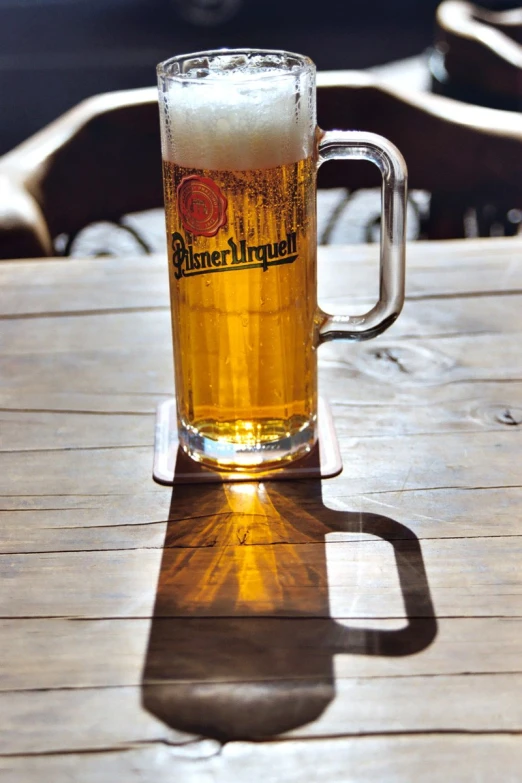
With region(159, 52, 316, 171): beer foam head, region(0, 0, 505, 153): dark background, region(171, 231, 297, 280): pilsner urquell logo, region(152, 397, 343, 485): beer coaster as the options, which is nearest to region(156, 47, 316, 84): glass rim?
region(159, 52, 316, 171): beer foam head

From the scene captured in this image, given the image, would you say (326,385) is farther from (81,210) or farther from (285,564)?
(81,210)

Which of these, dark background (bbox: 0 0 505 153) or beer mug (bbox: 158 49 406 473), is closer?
beer mug (bbox: 158 49 406 473)

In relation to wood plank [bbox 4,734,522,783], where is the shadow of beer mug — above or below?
below

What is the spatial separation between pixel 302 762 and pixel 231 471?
33 centimetres

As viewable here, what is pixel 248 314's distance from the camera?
2.40ft

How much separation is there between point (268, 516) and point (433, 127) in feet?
3.95

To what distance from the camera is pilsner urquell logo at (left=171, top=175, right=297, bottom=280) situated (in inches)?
27.4

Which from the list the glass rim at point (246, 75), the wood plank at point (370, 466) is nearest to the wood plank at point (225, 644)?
the wood plank at point (370, 466)

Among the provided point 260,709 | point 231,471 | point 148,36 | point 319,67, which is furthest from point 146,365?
point 148,36

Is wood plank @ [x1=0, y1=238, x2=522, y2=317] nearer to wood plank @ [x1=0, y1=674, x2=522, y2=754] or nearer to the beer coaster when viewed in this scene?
the beer coaster

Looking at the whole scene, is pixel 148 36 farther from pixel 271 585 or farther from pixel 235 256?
pixel 271 585

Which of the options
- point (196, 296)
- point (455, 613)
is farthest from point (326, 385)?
point (455, 613)

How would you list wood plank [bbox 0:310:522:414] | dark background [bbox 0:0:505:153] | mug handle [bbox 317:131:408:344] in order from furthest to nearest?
dark background [bbox 0:0:505:153]
wood plank [bbox 0:310:522:414]
mug handle [bbox 317:131:408:344]

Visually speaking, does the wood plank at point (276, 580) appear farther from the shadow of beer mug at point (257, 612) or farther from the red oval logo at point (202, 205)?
the red oval logo at point (202, 205)
